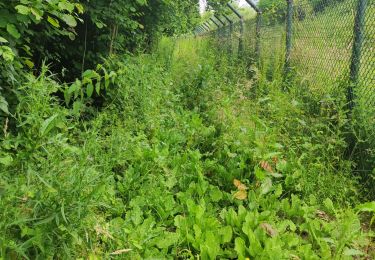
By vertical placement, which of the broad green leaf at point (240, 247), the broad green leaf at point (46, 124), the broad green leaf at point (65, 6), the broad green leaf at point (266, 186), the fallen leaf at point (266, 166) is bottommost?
the broad green leaf at point (240, 247)

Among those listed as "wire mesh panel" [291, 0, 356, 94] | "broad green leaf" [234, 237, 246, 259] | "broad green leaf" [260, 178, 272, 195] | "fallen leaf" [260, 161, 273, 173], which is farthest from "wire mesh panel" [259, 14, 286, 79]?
"broad green leaf" [234, 237, 246, 259]

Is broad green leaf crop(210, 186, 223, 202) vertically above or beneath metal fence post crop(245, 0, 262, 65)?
beneath

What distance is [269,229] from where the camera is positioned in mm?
2139

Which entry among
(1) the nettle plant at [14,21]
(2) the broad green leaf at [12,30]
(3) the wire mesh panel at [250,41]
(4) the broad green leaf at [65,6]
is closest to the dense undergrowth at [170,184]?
(1) the nettle plant at [14,21]

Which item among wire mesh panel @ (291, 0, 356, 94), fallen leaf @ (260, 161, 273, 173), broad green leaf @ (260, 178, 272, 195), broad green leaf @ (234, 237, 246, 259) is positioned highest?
wire mesh panel @ (291, 0, 356, 94)

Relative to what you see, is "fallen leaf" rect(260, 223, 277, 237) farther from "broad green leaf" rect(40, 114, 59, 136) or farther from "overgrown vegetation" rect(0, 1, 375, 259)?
"broad green leaf" rect(40, 114, 59, 136)

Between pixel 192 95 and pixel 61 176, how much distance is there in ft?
10.0

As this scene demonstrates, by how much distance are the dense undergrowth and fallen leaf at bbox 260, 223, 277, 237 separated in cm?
1

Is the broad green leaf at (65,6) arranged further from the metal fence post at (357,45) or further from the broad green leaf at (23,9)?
the metal fence post at (357,45)

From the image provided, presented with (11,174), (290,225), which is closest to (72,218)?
(11,174)

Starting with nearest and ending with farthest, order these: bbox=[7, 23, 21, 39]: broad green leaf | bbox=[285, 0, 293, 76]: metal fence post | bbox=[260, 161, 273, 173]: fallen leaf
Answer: bbox=[7, 23, 21, 39]: broad green leaf → bbox=[260, 161, 273, 173]: fallen leaf → bbox=[285, 0, 293, 76]: metal fence post

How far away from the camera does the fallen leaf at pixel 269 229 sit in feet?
6.93

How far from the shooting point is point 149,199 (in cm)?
233

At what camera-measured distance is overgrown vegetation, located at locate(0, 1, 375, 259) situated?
1.68 m
